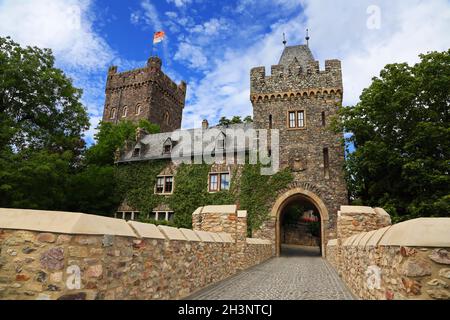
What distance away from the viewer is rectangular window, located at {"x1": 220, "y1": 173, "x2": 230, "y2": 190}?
2088 centimetres

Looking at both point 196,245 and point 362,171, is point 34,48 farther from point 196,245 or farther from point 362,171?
point 362,171

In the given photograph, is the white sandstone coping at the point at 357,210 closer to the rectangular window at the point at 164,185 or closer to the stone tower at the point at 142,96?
the rectangular window at the point at 164,185

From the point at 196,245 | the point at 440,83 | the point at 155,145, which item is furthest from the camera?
the point at 155,145

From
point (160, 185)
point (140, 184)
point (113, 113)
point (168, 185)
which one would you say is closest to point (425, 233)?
point (168, 185)

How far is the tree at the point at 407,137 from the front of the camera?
45.0 ft

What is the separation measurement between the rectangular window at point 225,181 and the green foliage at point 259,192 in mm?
1038

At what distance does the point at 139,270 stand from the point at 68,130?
1916cm

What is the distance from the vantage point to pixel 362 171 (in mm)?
17562

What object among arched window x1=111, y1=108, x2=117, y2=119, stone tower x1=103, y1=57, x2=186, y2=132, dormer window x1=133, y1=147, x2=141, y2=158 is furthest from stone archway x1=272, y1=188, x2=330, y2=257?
arched window x1=111, y1=108, x2=117, y2=119

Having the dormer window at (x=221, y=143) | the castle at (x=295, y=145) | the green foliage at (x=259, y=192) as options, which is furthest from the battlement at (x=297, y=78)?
the green foliage at (x=259, y=192)

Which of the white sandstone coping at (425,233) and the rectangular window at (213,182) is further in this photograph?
the rectangular window at (213,182)

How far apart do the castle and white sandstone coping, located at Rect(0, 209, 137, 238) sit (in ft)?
55.5

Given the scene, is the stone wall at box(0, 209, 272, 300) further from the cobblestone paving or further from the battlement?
the battlement
